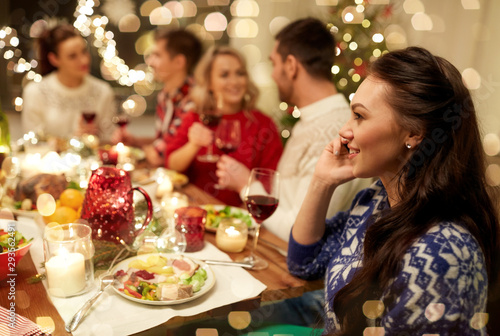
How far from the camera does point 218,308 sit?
100cm

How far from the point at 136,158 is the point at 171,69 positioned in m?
1.05

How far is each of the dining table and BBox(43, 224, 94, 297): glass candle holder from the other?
4 cm

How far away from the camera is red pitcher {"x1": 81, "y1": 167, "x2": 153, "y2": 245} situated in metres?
1.18

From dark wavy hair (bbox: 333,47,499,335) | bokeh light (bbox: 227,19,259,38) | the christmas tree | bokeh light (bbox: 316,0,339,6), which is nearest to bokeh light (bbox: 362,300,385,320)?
dark wavy hair (bbox: 333,47,499,335)

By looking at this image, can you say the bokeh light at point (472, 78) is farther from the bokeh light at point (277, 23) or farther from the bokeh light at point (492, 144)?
the bokeh light at point (277, 23)

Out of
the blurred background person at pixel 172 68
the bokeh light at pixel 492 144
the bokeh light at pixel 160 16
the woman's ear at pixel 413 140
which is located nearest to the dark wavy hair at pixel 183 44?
the blurred background person at pixel 172 68

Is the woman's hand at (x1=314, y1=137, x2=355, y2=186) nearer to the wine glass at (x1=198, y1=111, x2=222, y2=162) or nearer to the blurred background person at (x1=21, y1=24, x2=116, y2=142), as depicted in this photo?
the wine glass at (x1=198, y1=111, x2=222, y2=162)

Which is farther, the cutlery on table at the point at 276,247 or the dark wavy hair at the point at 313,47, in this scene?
the dark wavy hair at the point at 313,47

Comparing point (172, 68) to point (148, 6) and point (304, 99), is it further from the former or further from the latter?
point (148, 6)

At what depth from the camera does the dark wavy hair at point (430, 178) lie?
35.4 inches

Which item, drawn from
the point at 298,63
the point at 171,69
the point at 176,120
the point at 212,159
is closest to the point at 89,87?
the point at 171,69

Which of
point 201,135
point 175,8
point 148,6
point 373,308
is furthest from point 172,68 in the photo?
point 373,308

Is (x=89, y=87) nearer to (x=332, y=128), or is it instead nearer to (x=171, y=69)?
(x=171, y=69)

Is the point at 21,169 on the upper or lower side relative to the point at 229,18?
lower
